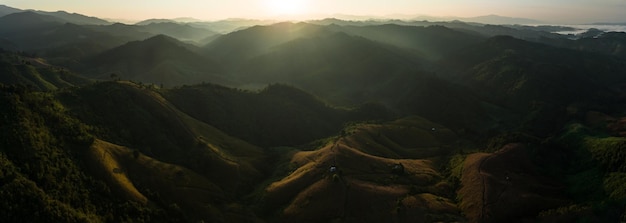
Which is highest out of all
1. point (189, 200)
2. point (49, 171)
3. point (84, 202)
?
point (49, 171)

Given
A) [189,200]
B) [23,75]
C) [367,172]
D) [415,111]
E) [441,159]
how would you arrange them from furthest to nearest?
[415,111] → [23,75] → [441,159] → [367,172] → [189,200]

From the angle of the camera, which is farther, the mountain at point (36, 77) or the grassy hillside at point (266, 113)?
the mountain at point (36, 77)

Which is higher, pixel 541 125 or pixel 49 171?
pixel 49 171

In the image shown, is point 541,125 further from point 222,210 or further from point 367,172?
point 222,210

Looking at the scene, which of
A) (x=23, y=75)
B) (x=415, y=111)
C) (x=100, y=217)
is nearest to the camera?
(x=100, y=217)

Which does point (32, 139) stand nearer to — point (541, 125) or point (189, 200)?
point (189, 200)

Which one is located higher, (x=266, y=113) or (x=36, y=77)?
(x=36, y=77)

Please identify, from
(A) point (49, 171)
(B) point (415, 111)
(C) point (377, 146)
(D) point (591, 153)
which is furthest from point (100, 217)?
(B) point (415, 111)

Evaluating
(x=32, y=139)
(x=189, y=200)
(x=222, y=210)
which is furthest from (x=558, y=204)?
(x=32, y=139)

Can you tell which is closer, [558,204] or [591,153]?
[558,204]

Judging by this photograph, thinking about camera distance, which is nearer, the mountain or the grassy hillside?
the grassy hillside

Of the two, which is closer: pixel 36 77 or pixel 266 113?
pixel 266 113
